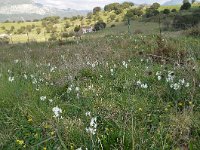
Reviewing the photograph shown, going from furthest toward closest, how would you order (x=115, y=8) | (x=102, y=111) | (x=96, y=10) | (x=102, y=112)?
(x=96, y=10) → (x=115, y=8) → (x=102, y=111) → (x=102, y=112)

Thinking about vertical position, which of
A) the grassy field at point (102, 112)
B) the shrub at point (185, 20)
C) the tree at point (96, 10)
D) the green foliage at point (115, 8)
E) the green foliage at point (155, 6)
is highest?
the grassy field at point (102, 112)

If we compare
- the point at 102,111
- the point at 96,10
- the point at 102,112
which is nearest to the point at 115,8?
the point at 96,10

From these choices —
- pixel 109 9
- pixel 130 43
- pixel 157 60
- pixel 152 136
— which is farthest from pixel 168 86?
pixel 109 9

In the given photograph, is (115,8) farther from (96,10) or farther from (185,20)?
(185,20)

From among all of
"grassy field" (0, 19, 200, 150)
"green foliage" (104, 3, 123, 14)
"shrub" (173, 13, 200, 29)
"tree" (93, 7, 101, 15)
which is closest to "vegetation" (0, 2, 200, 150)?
"grassy field" (0, 19, 200, 150)

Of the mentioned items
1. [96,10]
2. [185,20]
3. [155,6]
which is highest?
[185,20]

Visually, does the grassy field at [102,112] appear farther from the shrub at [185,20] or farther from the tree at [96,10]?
the tree at [96,10]

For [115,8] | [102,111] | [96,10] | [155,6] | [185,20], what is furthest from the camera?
[96,10]

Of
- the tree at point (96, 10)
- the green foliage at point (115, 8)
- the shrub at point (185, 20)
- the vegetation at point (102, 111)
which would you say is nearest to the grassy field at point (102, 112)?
the vegetation at point (102, 111)

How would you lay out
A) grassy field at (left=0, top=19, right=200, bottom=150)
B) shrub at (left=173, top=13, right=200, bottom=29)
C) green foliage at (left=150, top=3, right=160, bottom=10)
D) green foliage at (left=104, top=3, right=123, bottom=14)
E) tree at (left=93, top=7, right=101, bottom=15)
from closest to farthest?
grassy field at (left=0, top=19, right=200, bottom=150) < shrub at (left=173, top=13, right=200, bottom=29) < green foliage at (left=150, top=3, right=160, bottom=10) < green foliage at (left=104, top=3, right=123, bottom=14) < tree at (left=93, top=7, right=101, bottom=15)

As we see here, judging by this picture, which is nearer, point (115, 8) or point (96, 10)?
point (115, 8)

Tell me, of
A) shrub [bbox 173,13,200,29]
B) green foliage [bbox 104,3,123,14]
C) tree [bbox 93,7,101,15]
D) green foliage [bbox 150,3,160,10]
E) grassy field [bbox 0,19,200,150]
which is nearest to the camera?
grassy field [bbox 0,19,200,150]

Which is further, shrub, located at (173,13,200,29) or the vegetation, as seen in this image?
shrub, located at (173,13,200,29)

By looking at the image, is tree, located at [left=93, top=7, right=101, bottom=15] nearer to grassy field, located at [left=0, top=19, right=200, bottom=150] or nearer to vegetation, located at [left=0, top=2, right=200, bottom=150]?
vegetation, located at [left=0, top=2, right=200, bottom=150]
